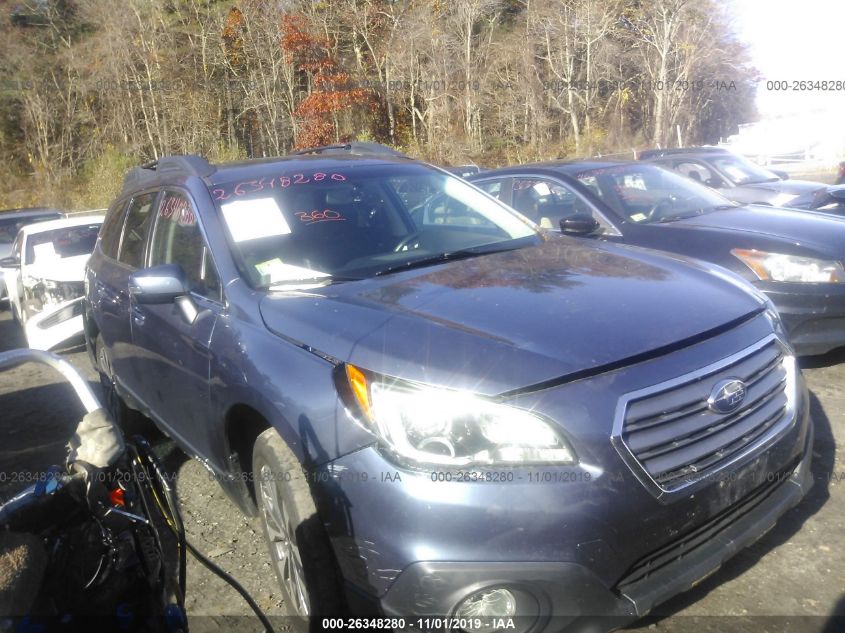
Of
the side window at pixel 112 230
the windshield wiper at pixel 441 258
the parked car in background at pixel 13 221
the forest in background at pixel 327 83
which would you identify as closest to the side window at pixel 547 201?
the windshield wiper at pixel 441 258

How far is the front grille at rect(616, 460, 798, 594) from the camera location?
2270 mm

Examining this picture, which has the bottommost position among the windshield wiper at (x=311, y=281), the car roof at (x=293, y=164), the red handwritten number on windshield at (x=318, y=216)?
the windshield wiper at (x=311, y=281)

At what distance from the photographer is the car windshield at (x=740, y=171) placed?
10000mm

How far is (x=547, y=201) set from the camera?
625 centimetres

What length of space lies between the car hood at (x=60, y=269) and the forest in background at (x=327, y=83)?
20.9 meters

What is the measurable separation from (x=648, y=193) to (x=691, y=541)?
422 cm

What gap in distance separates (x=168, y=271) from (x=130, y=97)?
102 ft

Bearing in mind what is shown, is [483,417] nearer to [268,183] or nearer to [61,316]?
[268,183]

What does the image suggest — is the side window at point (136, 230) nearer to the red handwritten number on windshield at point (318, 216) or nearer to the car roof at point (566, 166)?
the red handwritten number on windshield at point (318, 216)

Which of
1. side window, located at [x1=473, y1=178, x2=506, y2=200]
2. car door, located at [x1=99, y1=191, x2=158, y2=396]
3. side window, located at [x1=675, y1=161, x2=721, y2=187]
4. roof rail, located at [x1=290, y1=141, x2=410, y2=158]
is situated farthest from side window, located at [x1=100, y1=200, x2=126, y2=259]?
side window, located at [x1=675, y1=161, x2=721, y2=187]

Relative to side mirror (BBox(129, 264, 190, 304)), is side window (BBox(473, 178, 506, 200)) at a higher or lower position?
higher

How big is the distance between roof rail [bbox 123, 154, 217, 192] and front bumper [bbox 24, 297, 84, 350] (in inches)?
124

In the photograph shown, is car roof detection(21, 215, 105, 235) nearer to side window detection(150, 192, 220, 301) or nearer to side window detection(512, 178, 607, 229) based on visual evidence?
side window detection(512, 178, 607, 229)

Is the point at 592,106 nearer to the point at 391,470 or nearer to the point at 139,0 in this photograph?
the point at 139,0
